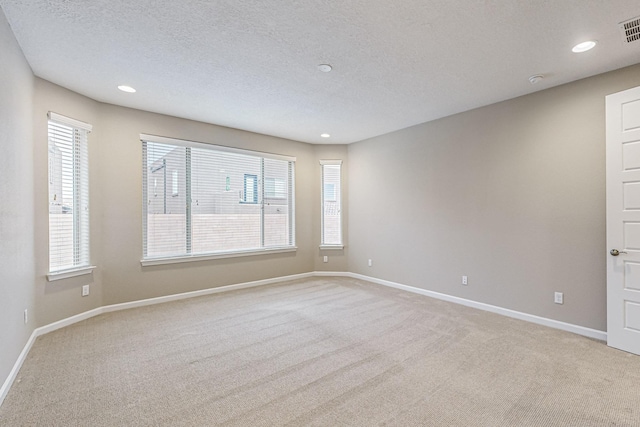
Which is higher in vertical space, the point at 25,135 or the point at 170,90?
the point at 170,90

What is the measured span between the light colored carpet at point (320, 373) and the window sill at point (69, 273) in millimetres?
586

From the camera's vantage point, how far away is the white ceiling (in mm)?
2072

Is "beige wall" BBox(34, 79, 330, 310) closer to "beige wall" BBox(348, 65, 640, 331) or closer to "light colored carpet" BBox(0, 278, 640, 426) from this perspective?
"light colored carpet" BBox(0, 278, 640, 426)

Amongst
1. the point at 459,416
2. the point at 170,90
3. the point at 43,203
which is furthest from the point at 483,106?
the point at 43,203

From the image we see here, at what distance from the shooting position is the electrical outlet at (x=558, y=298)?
3291mm

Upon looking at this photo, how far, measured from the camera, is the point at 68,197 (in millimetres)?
3508

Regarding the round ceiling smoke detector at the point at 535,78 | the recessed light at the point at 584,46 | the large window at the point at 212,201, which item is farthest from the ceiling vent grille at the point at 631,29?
the large window at the point at 212,201

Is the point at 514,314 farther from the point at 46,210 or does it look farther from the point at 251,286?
the point at 46,210

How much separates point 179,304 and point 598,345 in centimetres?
493

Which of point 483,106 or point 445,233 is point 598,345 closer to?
point 445,233

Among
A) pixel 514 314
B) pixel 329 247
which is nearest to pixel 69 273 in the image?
pixel 329 247

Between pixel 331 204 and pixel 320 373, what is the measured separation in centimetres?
399

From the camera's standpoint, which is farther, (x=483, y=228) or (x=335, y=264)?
(x=335, y=264)

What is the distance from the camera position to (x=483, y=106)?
3949mm
